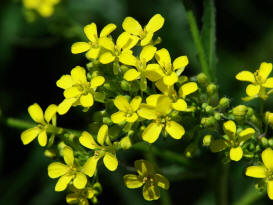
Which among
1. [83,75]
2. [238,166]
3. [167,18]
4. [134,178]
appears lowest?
[134,178]

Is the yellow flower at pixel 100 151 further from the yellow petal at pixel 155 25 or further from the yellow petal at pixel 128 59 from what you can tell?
the yellow petal at pixel 155 25

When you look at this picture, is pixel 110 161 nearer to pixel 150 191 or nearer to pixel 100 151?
pixel 100 151

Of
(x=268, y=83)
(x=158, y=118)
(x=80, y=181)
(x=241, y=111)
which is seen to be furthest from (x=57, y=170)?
(x=268, y=83)

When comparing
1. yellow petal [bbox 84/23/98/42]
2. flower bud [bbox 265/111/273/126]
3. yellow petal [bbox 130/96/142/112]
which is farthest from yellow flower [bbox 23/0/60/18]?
flower bud [bbox 265/111/273/126]

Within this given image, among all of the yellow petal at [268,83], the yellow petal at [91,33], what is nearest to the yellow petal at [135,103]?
the yellow petal at [91,33]

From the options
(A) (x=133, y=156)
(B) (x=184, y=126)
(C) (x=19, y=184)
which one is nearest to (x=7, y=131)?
(C) (x=19, y=184)

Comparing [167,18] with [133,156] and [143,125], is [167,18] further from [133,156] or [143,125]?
[143,125]
